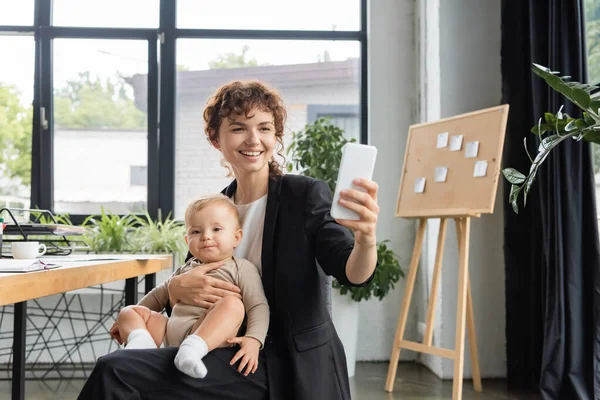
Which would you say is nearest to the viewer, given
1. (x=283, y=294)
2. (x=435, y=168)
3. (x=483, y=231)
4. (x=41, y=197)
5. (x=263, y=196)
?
(x=283, y=294)

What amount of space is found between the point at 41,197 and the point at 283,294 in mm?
3689

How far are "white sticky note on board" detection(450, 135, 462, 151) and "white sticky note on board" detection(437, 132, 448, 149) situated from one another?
0.12ft

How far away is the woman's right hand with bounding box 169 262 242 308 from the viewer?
5.12 feet

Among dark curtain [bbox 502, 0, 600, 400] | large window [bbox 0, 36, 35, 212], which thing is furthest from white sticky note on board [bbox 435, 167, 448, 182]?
large window [bbox 0, 36, 35, 212]

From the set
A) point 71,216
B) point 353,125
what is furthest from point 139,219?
point 353,125

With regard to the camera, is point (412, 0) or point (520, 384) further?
point (412, 0)

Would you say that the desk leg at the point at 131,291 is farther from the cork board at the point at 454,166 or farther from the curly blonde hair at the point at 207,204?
the cork board at the point at 454,166

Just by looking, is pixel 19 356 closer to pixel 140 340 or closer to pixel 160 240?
pixel 140 340

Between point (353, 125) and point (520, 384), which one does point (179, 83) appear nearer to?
point (353, 125)

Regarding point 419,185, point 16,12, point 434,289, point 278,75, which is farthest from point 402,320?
point 16,12

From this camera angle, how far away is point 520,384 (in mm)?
3883

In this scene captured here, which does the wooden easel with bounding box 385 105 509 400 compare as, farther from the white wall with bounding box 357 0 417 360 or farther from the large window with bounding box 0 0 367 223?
the large window with bounding box 0 0 367 223

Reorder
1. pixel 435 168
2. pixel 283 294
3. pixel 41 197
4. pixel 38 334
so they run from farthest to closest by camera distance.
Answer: pixel 41 197 < pixel 38 334 < pixel 435 168 < pixel 283 294

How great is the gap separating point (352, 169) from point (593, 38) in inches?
98.1
